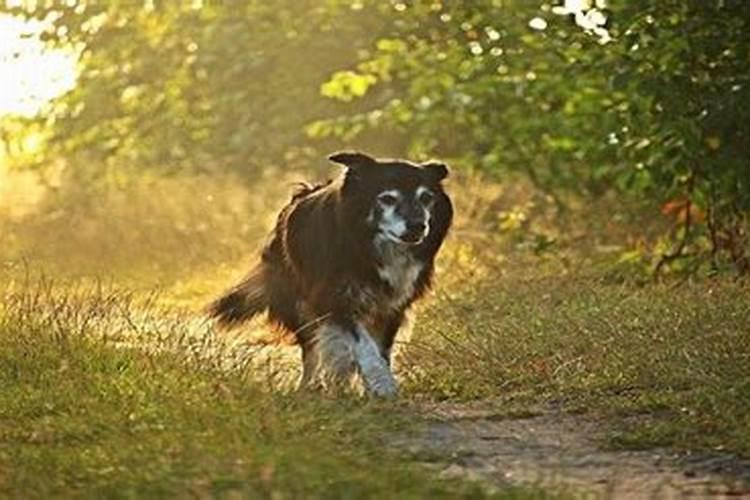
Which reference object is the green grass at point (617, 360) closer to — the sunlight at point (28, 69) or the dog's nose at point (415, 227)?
the dog's nose at point (415, 227)

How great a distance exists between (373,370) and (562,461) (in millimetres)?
2102

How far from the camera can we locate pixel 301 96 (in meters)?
24.3

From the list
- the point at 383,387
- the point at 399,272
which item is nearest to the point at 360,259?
the point at 399,272

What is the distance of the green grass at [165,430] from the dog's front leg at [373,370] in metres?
0.62

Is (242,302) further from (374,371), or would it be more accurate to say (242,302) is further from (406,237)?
(374,371)

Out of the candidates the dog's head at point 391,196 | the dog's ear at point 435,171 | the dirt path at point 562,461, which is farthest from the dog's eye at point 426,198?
the dirt path at point 562,461

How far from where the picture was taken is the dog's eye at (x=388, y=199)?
9.45m

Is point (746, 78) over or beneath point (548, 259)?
over

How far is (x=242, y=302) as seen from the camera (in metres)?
10.4

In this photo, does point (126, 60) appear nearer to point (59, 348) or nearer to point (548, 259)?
point (548, 259)

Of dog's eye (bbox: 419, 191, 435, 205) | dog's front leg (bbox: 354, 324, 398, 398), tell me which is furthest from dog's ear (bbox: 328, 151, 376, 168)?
dog's front leg (bbox: 354, 324, 398, 398)

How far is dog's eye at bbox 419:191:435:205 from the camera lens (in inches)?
376

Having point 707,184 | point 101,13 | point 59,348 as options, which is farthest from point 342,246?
point 101,13

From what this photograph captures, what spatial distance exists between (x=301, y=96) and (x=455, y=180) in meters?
4.16
